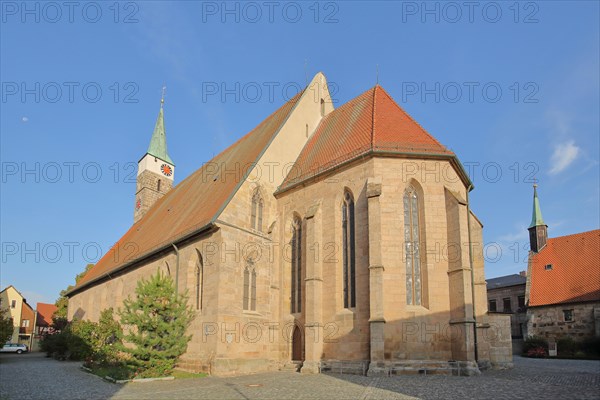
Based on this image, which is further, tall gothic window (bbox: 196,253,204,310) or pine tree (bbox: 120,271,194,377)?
tall gothic window (bbox: 196,253,204,310)

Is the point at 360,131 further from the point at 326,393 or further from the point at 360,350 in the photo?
the point at 326,393

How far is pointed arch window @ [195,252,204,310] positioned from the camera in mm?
17828

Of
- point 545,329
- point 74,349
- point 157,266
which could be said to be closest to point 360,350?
point 157,266

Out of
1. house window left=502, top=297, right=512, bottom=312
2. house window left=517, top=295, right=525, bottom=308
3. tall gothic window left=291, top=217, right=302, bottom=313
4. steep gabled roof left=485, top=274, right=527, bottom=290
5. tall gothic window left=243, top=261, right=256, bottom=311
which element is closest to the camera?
tall gothic window left=243, top=261, right=256, bottom=311

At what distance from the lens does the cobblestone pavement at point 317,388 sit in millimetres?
10227

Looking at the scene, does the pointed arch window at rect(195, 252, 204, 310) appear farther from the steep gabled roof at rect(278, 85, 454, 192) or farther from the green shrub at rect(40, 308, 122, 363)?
the steep gabled roof at rect(278, 85, 454, 192)

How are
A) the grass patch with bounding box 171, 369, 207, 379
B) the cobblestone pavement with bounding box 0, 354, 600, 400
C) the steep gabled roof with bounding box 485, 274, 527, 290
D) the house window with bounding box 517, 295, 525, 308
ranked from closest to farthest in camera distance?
the cobblestone pavement with bounding box 0, 354, 600, 400 < the grass patch with bounding box 171, 369, 207, 379 < the house window with bounding box 517, 295, 525, 308 < the steep gabled roof with bounding box 485, 274, 527, 290

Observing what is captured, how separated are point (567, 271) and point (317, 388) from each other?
28.2 metres

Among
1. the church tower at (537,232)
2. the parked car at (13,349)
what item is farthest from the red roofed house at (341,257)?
the parked car at (13,349)

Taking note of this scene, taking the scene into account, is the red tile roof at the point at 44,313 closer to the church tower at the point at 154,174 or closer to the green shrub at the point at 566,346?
the church tower at the point at 154,174

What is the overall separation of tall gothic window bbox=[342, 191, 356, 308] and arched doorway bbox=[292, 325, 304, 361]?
8.36ft

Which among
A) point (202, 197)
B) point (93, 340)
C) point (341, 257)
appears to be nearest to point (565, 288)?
point (341, 257)

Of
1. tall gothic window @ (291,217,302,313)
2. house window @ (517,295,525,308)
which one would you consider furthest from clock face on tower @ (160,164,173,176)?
house window @ (517,295,525,308)

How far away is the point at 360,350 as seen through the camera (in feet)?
49.4
